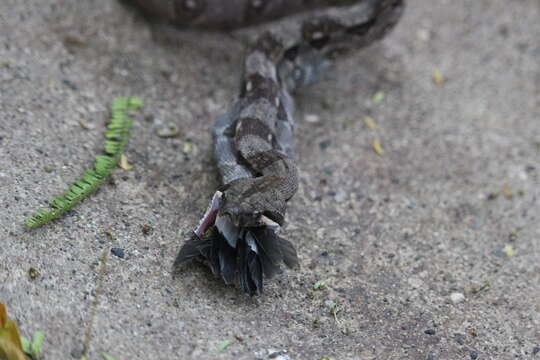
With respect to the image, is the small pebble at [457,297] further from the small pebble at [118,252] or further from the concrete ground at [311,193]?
the small pebble at [118,252]

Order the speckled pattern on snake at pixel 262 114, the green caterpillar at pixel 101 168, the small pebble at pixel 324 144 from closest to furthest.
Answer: the speckled pattern on snake at pixel 262 114
the green caterpillar at pixel 101 168
the small pebble at pixel 324 144

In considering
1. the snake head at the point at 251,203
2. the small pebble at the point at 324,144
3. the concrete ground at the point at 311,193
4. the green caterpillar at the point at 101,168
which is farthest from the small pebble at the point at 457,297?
the green caterpillar at the point at 101,168

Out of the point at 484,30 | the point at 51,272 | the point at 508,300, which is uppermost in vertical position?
the point at 484,30

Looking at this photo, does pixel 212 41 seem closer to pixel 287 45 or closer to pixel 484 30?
pixel 287 45

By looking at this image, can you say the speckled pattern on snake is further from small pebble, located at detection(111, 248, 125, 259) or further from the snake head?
small pebble, located at detection(111, 248, 125, 259)

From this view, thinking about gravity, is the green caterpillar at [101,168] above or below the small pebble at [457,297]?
above

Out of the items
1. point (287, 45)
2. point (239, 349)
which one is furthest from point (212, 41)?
point (239, 349)
